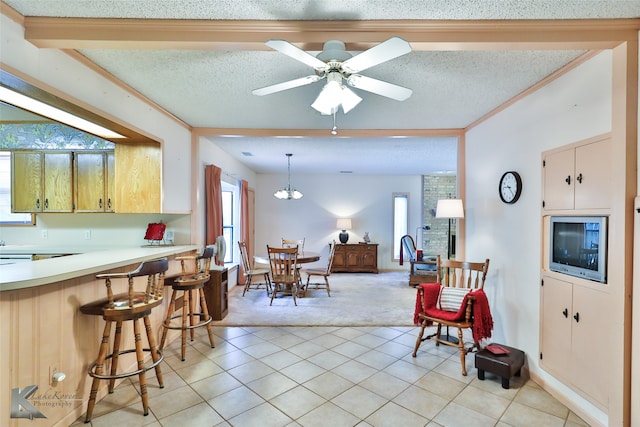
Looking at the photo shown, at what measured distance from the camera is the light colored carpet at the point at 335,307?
12.4 feet

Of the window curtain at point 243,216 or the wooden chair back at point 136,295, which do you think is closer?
the wooden chair back at point 136,295

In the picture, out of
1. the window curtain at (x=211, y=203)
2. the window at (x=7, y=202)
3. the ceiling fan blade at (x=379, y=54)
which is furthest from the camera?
the window curtain at (x=211, y=203)

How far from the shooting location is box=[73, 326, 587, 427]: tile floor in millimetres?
1969

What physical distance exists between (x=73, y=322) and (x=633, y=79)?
3.77 meters

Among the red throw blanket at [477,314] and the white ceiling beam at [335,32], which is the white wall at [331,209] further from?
the white ceiling beam at [335,32]

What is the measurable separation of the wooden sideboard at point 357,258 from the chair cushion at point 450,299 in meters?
4.22

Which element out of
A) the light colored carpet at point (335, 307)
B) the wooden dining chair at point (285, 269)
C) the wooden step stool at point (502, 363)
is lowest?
the light colored carpet at point (335, 307)

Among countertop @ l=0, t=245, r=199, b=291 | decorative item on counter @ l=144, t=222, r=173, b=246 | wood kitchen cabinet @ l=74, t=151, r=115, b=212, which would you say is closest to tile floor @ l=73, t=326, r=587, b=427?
countertop @ l=0, t=245, r=199, b=291

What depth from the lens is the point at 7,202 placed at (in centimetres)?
362

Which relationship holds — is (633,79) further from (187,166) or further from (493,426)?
(187,166)

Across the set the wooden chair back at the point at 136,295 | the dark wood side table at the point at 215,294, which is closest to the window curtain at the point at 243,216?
the dark wood side table at the point at 215,294

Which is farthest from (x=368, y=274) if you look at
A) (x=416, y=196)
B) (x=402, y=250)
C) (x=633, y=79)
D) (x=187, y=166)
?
(x=633, y=79)

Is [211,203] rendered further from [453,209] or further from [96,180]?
[453,209]

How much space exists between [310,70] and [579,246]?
2268mm
